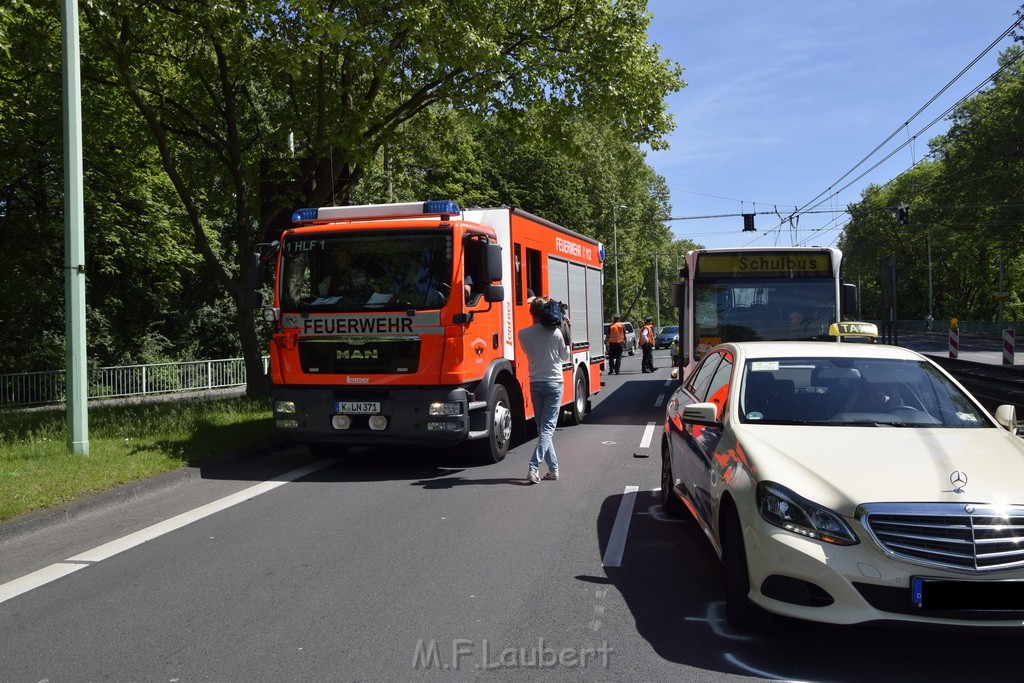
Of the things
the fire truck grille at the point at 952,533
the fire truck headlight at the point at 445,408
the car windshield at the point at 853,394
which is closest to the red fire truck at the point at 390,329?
the fire truck headlight at the point at 445,408

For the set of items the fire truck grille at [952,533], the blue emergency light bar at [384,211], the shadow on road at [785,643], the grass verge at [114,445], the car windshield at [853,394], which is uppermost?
the blue emergency light bar at [384,211]

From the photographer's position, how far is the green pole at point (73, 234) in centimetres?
958

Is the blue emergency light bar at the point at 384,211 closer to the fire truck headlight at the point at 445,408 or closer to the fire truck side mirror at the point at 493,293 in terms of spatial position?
the fire truck side mirror at the point at 493,293

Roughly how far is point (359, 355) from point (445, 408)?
43.1 inches

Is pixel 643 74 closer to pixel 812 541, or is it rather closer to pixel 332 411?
pixel 332 411

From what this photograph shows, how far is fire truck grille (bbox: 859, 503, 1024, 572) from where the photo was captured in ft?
12.6

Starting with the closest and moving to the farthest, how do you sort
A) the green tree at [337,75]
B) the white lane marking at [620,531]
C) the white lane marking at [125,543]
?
the white lane marking at [125,543] → the white lane marking at [620,531] → the green tree at [337,75]

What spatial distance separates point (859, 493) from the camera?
4.07 metres

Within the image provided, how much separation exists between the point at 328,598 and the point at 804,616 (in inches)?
101

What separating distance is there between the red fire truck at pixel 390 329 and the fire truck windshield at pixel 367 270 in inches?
0.4

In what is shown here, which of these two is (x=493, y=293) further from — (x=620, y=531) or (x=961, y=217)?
(x=961, y=217)

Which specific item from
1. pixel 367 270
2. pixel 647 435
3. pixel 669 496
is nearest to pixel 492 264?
pixel 367 270

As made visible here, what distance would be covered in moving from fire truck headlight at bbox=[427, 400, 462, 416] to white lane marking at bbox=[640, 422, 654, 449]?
9.93 ft

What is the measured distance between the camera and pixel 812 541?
4.03 m
